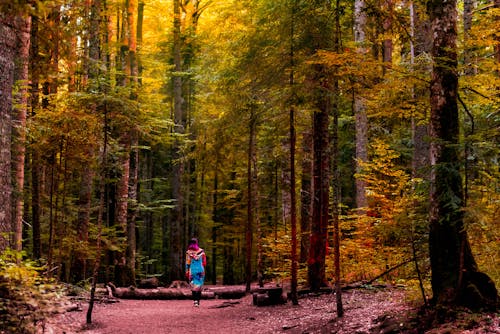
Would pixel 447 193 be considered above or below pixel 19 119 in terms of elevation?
below

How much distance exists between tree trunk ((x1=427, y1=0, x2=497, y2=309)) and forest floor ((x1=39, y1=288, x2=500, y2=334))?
17.2 inches

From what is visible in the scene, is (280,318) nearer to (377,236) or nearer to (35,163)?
(377,236)

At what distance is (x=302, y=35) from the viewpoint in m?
10.1

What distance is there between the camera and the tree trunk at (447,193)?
612 cm

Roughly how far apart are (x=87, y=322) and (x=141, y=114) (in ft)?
15.6

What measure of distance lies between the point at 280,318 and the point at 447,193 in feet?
17.1

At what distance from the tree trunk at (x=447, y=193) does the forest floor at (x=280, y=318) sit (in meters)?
0.44

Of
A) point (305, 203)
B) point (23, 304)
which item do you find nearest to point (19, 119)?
point (23, 304)

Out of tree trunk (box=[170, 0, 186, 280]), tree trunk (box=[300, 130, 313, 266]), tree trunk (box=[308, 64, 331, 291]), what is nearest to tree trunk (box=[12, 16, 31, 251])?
tree trunk (box=[308, 64, 331, 291])

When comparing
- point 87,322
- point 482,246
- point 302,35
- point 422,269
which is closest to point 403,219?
point 422,269

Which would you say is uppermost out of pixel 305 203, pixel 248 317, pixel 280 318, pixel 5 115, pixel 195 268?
pixel 5 115

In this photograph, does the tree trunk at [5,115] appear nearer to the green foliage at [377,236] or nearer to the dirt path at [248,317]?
the dirt path at [248,317]

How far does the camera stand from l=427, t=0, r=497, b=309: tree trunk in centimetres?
612

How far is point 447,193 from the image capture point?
605 centimetres
